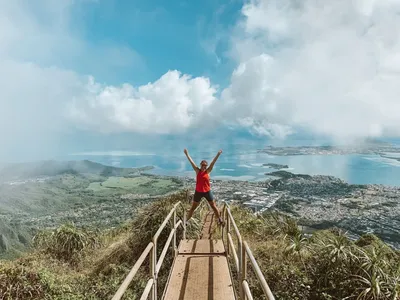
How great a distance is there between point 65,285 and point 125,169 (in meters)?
130

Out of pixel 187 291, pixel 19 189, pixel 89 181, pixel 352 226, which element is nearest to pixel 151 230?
pixel 187 291

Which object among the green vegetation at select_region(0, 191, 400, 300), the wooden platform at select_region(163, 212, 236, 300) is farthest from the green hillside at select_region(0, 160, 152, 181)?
the wooden platform at select_region(163, 212, 236, 300)

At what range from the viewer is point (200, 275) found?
6.00 meters

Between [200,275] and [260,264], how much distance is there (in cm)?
449

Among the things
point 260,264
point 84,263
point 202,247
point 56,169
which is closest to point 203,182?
point 202,247

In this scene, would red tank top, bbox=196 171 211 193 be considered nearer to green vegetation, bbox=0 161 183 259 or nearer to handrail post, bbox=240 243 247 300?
handrail post, bbox=240 243 247 300

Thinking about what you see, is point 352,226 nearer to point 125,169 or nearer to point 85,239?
point 85,239

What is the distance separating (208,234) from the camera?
11.2 m

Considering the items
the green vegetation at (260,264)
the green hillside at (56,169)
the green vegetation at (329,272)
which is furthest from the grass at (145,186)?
the green vegetation at (329,272)

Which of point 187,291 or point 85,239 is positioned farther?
point 85,239

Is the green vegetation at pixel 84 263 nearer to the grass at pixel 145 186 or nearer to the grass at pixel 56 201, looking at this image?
the grass at pixel 56 201

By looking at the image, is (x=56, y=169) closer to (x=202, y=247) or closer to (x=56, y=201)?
(x=56, y=201)

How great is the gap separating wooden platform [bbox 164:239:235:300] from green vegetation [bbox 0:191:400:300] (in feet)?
7.10

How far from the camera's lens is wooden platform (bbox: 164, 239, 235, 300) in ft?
17.0
